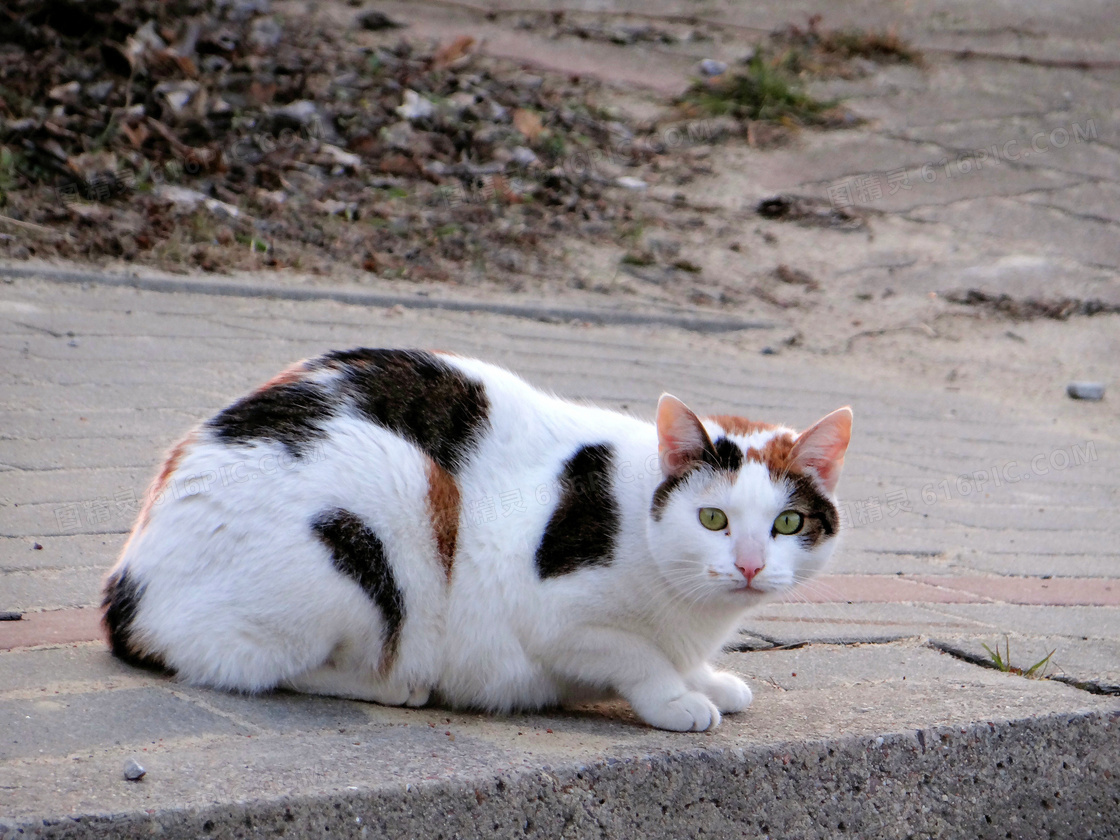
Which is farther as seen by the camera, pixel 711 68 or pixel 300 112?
pixel 711 68

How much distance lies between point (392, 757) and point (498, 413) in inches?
30.3

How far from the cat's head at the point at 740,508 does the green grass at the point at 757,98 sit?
6143mm

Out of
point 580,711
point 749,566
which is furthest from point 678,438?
point 580,711

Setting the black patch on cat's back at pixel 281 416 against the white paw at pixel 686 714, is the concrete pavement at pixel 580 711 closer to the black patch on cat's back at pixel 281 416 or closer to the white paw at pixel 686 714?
the white paw at pixel 686 714

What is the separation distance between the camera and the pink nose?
2.04m

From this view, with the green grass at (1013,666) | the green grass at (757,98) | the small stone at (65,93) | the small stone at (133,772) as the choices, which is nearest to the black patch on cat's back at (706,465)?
the green grass at (1013,666)

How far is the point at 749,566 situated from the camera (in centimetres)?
204

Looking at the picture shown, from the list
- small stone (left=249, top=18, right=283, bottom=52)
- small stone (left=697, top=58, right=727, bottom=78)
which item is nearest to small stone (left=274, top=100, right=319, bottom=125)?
small stone (left=249, top=18, right=283, bottom=52)

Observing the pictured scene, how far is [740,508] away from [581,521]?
1.01ft

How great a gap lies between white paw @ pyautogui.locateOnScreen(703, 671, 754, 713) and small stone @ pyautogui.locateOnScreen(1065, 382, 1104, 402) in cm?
418

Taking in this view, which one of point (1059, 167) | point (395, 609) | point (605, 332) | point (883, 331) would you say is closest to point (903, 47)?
point (1059, 167)

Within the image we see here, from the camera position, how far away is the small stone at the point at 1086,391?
5719 mm

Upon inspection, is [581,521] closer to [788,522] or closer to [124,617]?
[788,522]

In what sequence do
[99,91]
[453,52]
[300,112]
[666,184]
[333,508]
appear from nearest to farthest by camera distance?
1. [333,508]
2. [99,91]
3. [300,112]
4. [666,184]
5. [453,52]
